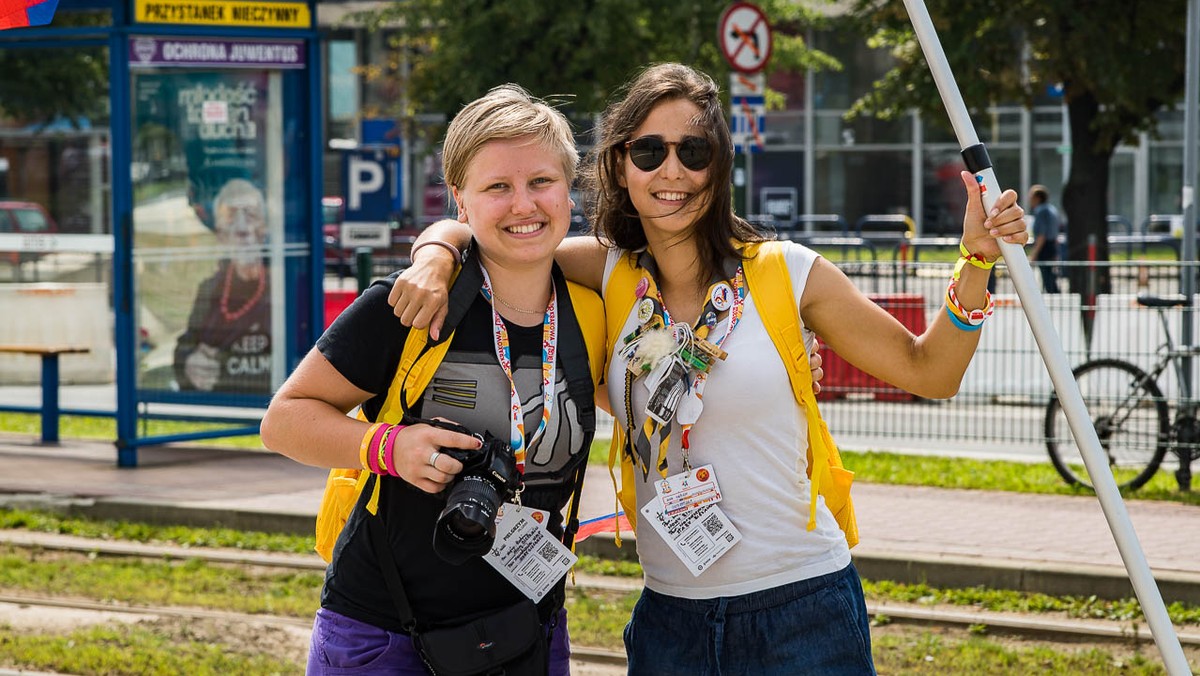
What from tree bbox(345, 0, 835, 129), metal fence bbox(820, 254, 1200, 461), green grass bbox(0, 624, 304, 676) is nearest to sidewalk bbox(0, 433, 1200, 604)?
metal fence bbox(820, 254, 1200, 461)

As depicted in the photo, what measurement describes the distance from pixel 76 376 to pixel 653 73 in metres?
11.5

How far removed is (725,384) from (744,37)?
1029 centimetres

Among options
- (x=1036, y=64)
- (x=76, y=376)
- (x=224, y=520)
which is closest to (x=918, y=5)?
(x=224, y=520)

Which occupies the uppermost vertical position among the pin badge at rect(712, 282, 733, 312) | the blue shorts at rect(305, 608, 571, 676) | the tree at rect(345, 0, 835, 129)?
the tree at rect(345, 0, 835, 129)

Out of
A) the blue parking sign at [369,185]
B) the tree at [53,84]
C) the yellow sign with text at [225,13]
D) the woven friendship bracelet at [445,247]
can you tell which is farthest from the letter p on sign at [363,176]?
the woven friendship bracelet at [445,247]

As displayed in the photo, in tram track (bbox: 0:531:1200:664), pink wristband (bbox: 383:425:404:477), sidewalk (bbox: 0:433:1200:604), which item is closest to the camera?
pink wristband (bbox: 383:425:404:477)

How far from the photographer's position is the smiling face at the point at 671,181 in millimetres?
3033

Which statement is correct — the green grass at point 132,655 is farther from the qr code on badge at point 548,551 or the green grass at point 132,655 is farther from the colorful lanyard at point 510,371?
the colorful lanyard at point 510,371

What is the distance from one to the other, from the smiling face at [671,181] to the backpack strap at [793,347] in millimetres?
143

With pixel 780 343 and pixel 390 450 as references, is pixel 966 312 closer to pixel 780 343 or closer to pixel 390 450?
pixel 780 343

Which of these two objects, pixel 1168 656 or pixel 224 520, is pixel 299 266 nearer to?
pixel 224 520

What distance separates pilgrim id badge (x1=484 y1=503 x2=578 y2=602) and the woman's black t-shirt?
29mm

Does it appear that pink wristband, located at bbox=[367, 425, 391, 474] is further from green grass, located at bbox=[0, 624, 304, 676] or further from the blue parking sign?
the blue parking sign

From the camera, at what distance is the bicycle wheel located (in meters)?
9.45
